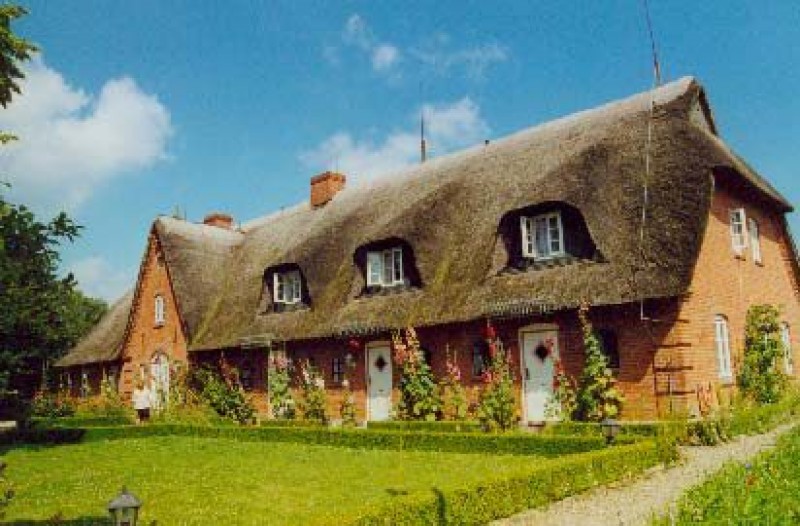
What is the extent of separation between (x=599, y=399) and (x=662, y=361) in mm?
1751

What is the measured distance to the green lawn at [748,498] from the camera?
7.40 meters

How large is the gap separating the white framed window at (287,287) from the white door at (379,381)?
Result: 5.03 metres

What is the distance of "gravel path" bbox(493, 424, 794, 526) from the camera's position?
32.2 ft

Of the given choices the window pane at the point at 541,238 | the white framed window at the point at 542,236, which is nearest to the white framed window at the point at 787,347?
the white framed window at the point at 542,236

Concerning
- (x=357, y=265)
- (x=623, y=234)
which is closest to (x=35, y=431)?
(x=357, y=265)

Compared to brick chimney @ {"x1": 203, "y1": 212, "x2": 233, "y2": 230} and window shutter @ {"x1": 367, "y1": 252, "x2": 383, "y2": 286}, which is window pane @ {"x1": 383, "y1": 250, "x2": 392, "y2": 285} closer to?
window shutter @ {"x1": 367, "y1": 252, "x2": 383, "y2": 286}

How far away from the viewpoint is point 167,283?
106ft

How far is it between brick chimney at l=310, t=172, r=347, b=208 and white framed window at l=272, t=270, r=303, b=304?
244 inches

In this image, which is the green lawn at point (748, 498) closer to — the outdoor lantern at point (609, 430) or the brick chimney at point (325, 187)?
the outdoor lantern at point (609, 430)

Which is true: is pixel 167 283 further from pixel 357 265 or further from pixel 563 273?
pixel 563 273

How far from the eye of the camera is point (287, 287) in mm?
28359

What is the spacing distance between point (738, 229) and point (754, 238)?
1.44m

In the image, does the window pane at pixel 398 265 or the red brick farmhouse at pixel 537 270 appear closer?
the red brick farmhouse at pixel 537 270

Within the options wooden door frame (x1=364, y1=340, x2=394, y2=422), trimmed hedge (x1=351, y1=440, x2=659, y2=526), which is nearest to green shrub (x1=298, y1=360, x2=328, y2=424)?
wooden door frame (x1=364, y1=340, x2=394, y2=422)
